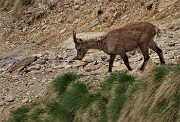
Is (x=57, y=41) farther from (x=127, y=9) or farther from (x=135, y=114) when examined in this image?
(x=135, y=114)

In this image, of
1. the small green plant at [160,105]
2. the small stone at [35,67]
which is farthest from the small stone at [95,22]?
the small green plant at [160,105]

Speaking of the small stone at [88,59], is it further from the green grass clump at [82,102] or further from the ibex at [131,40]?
the green grass clump at [82,102]

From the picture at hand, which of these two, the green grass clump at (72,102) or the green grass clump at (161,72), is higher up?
the green grass clump at (161,72)

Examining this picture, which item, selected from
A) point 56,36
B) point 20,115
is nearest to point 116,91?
point 20,115

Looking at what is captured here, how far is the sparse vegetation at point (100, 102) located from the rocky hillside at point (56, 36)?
27.6 inches

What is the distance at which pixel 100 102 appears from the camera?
1033 cm

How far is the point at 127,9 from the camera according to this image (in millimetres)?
19938

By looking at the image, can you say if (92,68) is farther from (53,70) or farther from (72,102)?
(72,102)

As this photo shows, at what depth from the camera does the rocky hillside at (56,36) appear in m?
13.9

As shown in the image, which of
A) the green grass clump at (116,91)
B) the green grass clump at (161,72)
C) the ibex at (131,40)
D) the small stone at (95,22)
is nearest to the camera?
the green grass clump at (161,72)

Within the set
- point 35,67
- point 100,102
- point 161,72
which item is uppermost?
point 161,72

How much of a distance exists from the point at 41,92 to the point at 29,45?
8.34 meters

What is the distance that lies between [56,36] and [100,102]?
36.7 ft

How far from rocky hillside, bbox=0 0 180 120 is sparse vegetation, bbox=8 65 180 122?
2.30 feet
